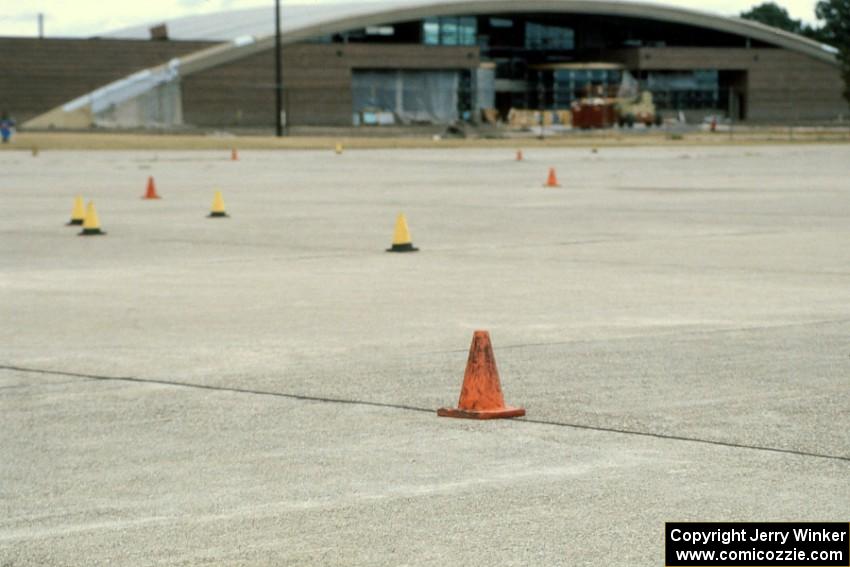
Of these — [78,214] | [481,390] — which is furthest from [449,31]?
[481,390]

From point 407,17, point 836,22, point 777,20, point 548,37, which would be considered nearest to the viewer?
point 407,17

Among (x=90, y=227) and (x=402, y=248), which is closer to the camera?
(x=402, y=248)

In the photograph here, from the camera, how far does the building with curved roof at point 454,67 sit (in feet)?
322

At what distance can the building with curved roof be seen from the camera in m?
98.2

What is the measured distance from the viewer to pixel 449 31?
368ft

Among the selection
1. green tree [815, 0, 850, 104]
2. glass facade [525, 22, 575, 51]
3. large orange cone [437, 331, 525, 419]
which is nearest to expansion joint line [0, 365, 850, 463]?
large orange cone [437, 331, 525, 419]

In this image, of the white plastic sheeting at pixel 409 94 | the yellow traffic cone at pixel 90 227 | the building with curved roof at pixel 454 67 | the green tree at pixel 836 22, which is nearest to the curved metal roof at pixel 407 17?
the building with curved roof at pixel 454 67

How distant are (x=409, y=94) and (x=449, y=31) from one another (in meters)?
8.87

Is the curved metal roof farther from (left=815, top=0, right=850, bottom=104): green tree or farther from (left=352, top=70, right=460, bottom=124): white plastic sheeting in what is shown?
(left=815, top=0, right=850, bottom=104): green tree

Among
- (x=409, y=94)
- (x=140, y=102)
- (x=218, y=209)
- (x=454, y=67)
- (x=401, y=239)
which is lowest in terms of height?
(x=218, y=209)

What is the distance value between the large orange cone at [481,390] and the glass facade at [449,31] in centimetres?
10351

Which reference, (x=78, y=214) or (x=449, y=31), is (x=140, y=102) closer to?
(x=449, y=31)

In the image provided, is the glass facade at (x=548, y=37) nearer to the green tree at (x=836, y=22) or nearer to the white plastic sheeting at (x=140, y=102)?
the green tree at (x=836, y=22)

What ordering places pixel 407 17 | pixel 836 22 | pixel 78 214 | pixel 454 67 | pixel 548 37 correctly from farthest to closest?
1. pixel 836 22
2. pixel 548 37
3. pixel 407 17
4. pixel 454 67
5. pixel 78 214
